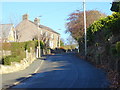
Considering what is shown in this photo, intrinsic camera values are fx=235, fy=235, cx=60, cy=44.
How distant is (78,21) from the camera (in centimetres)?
5144

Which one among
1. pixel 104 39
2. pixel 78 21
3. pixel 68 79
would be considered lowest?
pixel 68 79

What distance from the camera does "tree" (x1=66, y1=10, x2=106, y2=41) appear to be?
49838mm

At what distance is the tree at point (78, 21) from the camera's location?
164ft

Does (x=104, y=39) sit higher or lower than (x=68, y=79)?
higher

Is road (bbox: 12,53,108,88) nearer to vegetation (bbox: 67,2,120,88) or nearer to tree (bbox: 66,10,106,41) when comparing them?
vegetation (bbox: 67,2,120,88)

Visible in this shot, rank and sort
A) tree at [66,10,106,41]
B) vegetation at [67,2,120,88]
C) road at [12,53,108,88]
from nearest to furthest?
road at [12,53,108,88]
vegetation at [67,2,120,88]
tree at [66,10,106,41]

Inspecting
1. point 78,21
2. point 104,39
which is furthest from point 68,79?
point 78,21

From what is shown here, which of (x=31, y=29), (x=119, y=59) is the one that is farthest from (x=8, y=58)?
(x=31, y=29)

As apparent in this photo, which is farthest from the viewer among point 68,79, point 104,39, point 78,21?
point 78,21

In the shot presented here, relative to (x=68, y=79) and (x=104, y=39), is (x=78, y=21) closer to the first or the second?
(x=104, y=39)

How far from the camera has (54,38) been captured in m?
84.9

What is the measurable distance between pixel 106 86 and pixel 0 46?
66.8ft

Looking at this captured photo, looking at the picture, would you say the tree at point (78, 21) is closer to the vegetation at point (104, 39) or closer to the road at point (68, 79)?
the vegetation at point (104, 39)

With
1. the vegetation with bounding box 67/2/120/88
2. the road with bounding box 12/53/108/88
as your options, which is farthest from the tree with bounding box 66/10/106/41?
the road with bounding box 12/53/108/88
